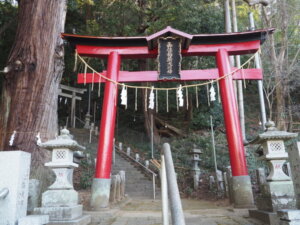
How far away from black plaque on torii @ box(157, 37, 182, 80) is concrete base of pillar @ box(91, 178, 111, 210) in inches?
135

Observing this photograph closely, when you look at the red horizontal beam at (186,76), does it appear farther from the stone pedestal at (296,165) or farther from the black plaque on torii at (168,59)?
the stone pedestal at (296,165)

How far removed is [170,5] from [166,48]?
6.62 m

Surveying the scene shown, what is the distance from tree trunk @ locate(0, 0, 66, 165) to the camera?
18.6 ft

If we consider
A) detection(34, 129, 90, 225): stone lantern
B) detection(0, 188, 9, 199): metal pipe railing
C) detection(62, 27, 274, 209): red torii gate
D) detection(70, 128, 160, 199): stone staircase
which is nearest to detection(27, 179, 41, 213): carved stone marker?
detection(34, 129, 90, 225): stone lantern

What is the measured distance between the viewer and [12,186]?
2.71 meters

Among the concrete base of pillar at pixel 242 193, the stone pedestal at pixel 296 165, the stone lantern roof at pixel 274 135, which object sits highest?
the stone lantern roof at pixel 274 135

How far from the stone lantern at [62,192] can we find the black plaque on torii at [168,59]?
142 inches

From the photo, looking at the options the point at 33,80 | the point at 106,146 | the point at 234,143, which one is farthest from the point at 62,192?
the point at 234,143

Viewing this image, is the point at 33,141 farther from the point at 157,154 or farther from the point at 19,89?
the point at 157,154

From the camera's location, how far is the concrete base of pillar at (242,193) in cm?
579

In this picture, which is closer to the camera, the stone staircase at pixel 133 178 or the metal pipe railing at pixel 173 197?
the metal pipe railing at pixel 173 197

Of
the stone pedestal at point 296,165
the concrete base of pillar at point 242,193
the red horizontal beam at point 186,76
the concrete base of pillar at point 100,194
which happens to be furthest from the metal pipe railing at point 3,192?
the concrete base of pillar at point 242,193

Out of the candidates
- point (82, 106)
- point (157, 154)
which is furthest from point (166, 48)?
point (82, 106)

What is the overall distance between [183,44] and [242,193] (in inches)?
177
